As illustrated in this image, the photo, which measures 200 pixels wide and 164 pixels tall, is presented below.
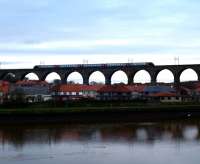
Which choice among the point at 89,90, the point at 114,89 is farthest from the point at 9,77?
→ the point at 114,89

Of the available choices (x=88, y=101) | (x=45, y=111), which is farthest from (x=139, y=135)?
(x=88, y=101)

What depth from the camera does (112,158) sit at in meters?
28.1

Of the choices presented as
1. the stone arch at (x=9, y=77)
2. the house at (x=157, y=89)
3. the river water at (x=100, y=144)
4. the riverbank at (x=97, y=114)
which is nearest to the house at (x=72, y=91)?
the house at (x=157, y=89)

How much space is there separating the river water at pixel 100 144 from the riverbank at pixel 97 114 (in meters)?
4.68

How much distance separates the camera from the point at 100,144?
111 ft

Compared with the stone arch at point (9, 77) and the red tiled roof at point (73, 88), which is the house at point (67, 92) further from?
the stone arch at point (9, 77)

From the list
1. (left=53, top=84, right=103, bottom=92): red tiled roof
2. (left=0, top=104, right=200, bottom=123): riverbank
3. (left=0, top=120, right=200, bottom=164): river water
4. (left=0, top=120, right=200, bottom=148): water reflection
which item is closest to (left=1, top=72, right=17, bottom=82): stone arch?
(left=53, top=84, right=103, bottom=92): red tiled roof

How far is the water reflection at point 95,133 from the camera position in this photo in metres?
36.5

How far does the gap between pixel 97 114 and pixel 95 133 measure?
46.7 ft

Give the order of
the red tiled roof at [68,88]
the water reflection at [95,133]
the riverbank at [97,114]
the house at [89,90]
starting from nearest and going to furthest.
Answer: the water reflection at [95,133], the riverbank at [97,114], the red tiled roof at [68,88], the house at [89,90]

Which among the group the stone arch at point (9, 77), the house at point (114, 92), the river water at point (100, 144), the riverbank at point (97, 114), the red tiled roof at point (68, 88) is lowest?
the river water at point (100, 144)

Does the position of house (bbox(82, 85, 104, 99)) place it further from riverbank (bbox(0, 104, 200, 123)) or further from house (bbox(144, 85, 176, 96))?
riverbank (bbox(0, 104, 200, 123))

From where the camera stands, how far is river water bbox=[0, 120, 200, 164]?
91.7 ft

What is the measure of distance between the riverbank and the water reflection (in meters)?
4.11
